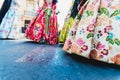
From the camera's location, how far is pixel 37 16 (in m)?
3.71

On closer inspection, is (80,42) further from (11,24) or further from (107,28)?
(11,24)

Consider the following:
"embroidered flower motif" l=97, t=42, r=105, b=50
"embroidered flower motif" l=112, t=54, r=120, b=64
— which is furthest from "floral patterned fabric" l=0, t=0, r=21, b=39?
"embroidered flower motif" l=112, t=54, r=120, b=64

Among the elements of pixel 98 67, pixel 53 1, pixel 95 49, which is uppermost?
pixel 53 1

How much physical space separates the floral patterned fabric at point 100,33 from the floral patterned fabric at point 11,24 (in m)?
3.30

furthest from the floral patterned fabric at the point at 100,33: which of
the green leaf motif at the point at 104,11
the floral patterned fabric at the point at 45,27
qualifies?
the floral patterned fabric at the point at 45,27

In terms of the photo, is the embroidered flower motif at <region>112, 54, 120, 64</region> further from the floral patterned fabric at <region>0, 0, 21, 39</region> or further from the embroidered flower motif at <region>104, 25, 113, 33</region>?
the floral patterned fabric at <region>0, 0, 21, 39</region>

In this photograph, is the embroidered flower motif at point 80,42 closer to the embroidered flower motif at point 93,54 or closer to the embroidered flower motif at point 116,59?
the embroidered flower motif at point 93,54

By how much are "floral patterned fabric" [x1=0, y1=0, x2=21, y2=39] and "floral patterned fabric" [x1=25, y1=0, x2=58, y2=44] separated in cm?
118

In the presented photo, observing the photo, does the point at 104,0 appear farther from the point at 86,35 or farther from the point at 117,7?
the point at 86,35

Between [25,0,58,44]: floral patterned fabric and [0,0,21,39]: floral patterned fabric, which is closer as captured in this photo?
[25,0,58,44]: floral patterned fabric

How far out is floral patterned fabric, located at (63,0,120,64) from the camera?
1.46 metres

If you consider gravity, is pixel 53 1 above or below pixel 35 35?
above

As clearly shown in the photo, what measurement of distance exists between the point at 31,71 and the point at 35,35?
251 centimetres

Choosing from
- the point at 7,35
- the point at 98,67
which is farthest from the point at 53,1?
the point at 98,67
